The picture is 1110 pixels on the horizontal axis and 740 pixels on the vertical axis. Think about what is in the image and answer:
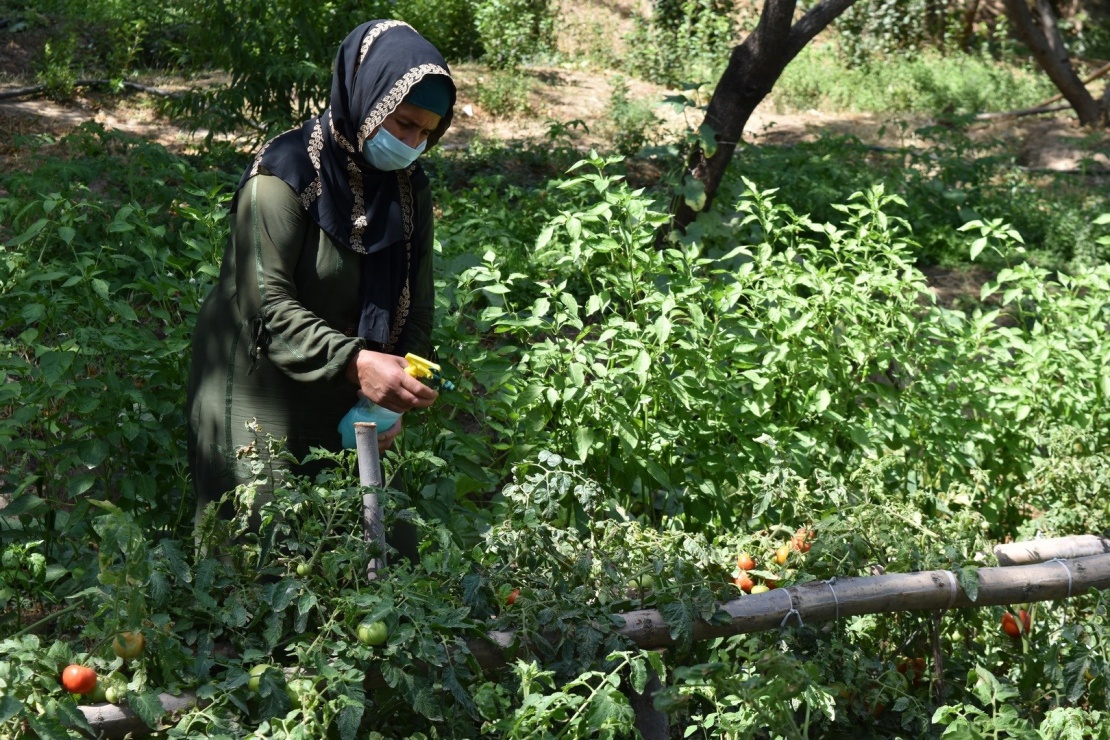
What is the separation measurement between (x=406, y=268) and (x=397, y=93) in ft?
1.58

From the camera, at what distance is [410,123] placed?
2551 millimetres

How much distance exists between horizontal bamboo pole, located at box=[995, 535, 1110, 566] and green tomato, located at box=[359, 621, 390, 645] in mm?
1888

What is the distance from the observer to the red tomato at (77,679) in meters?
2.06

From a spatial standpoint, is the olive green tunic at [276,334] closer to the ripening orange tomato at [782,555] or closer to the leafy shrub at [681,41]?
the ripening orange tomato at [782,555]

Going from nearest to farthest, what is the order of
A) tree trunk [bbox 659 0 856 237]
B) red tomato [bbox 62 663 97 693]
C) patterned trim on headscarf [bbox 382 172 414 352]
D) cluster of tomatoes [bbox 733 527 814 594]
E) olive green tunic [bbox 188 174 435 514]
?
red tomato [bbox 62 663 97 693]
olive green tunic [bbox 188 174 435 514]
patterned trim on headscarf [bbox 382 172 414 352]
cluster of tomatoes [bbox 733 527 814 594]
tree trunk [bbox 659 0 856 237]

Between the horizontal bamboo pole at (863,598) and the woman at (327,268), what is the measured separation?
2.19 feet

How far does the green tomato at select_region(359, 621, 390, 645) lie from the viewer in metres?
2.21

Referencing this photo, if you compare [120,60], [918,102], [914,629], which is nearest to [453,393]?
[914,629]

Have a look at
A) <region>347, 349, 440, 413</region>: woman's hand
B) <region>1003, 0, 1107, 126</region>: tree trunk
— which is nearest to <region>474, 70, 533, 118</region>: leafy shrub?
<region>1003, 0, 1107, 126</region>: tree trunk

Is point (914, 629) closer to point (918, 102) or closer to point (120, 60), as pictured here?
point (120, 60)

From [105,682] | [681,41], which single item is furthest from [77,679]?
[681,41]

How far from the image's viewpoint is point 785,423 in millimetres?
3977

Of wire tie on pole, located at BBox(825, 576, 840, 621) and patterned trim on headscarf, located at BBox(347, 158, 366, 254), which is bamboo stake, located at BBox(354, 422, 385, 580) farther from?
wire tie on pole, located at BBox(825, 576, 840, 621)

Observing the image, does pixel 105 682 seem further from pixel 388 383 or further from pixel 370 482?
pixel 388 383
